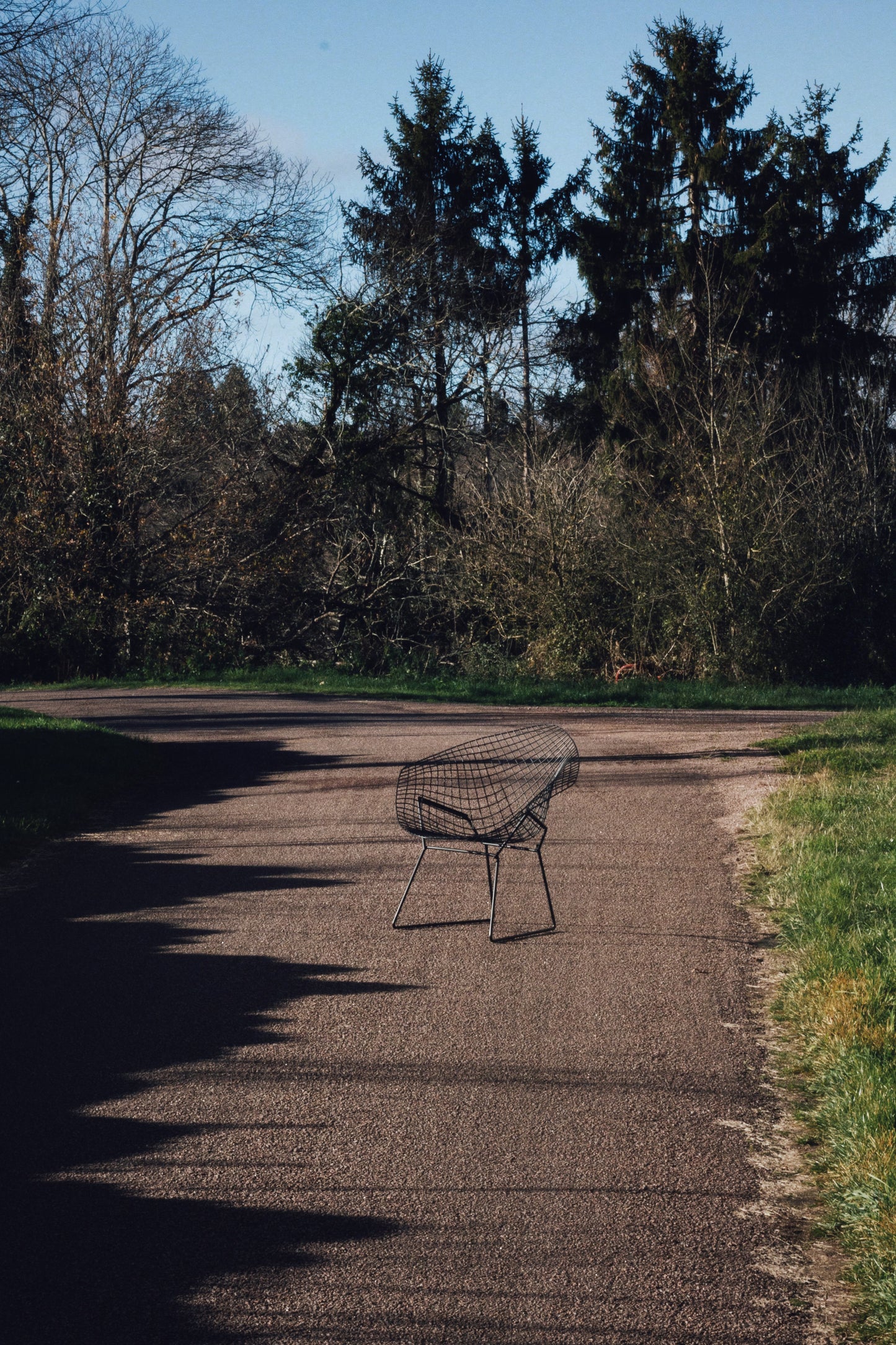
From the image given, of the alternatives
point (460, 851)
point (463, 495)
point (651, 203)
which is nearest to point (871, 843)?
point (460, 851)

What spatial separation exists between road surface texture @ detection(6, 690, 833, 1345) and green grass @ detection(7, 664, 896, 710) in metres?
7.97

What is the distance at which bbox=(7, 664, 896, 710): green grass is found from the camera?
619 inches

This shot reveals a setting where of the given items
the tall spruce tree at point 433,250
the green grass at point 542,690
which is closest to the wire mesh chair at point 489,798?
the green grass at point 542,690

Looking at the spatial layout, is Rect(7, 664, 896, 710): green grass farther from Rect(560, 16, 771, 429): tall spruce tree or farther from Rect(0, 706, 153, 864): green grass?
Rect(560, 16, 771, 429): tall spruce tree

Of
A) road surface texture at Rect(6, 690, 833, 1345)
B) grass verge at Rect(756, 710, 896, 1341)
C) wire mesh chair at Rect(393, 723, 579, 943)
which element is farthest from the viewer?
wire mesh chair at Rect(393, 723, 579, 943)

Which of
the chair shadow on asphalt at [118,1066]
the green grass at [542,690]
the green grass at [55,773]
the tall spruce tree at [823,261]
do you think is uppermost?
the tall spruce tree at [823,261]

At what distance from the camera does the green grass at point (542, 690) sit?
15.7 m

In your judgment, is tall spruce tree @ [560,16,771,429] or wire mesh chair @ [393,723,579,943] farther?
tall spruce tree @ [560,16,771,429]

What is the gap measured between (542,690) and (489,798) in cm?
846

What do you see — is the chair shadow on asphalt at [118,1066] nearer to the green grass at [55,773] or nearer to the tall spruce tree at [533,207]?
the green grass at [55,773]

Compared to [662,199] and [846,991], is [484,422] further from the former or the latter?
[846,991]

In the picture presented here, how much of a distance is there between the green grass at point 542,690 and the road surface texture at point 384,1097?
26.1 feet

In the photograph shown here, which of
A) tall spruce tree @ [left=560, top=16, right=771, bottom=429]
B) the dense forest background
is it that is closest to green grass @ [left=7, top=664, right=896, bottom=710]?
the dense forest background

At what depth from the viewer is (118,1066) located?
14.2 ft
